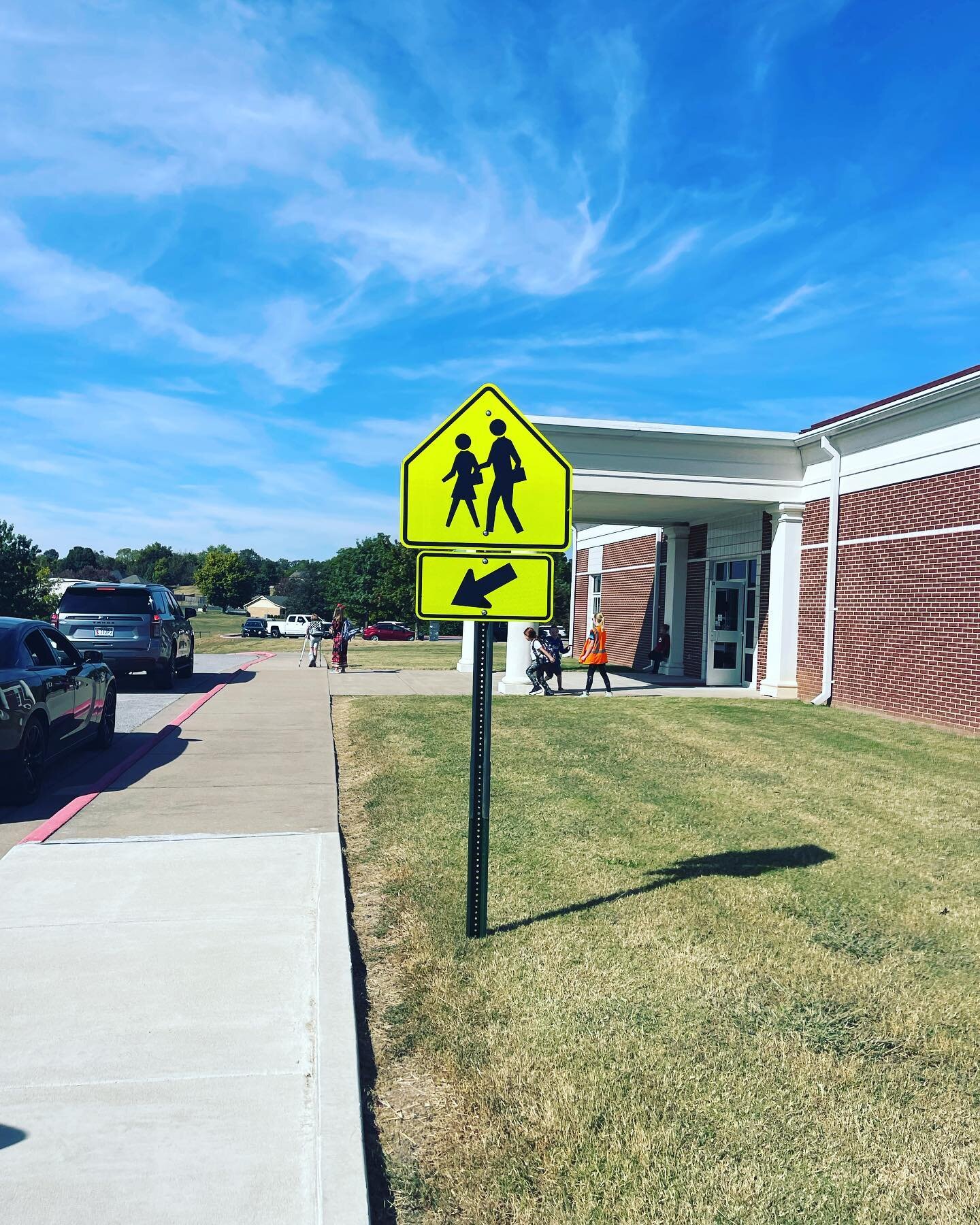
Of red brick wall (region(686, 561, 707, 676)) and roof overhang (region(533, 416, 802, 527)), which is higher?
roof overhang (region(533, 416, 802, 527))

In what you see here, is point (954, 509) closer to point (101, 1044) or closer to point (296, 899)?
point (296, 899)

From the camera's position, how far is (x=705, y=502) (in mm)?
18375

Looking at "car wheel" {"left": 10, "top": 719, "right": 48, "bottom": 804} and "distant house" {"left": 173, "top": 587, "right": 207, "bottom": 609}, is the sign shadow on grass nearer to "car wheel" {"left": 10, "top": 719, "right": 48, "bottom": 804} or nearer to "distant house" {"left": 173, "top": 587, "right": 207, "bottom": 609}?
"car wheel" {"left": 10, "top": 719, "right": 48, "bottom": 804}

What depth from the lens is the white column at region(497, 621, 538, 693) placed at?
1811 centimetres

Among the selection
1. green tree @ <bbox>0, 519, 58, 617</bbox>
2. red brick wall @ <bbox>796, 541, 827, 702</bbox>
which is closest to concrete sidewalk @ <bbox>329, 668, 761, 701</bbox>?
red brick wall @ <bbox>796, 541, 827, 702</bbox>

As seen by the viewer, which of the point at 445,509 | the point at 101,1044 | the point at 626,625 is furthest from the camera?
the point at 626,625

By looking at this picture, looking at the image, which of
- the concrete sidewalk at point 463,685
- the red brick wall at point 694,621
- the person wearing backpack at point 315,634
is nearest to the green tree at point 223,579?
the person wearing backpack at point 315,634

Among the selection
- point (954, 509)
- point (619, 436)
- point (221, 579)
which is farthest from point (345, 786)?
point (221, 579)

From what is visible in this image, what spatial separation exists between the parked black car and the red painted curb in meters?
0.40

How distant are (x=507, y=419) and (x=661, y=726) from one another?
8.64m

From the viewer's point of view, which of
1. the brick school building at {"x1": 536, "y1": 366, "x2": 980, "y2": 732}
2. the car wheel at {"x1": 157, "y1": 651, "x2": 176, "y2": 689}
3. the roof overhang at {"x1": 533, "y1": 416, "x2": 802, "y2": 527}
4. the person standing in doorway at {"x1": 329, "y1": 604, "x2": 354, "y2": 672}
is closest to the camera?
the brick school building at {"x1": 536, "y1": 366, "x2": 980, "y2": 732}

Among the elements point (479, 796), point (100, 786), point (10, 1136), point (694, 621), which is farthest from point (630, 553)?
point (10, 1136)

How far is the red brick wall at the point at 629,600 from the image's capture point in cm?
2608

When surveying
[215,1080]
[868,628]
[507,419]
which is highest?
[507,419]
